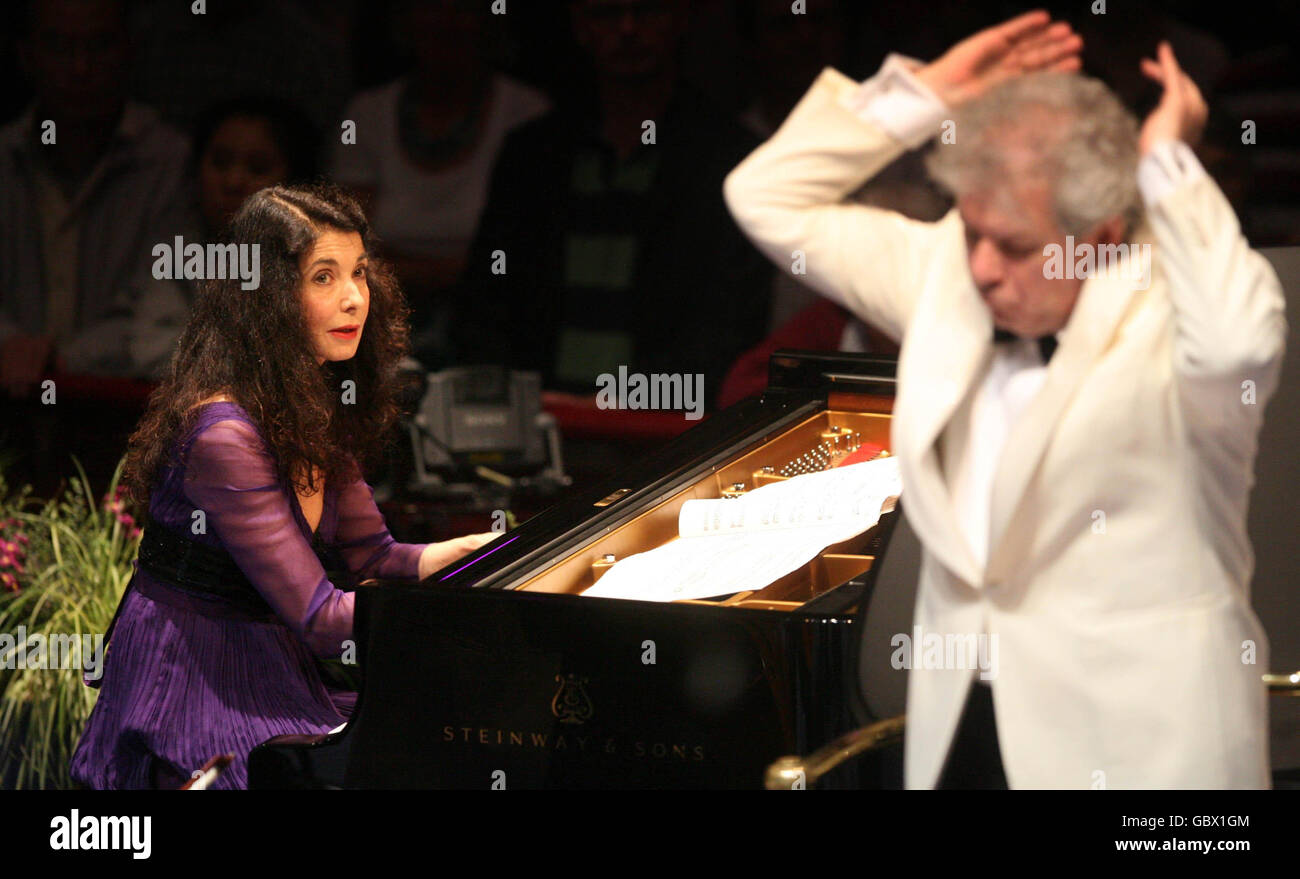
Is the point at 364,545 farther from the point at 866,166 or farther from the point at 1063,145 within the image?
the point at 1063,145

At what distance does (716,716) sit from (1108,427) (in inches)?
27.5

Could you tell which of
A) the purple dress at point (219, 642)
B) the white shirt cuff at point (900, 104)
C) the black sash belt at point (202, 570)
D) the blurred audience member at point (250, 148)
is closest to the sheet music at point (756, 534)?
the purple dress at point (219, 642)

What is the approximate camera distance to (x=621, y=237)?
4.84 m

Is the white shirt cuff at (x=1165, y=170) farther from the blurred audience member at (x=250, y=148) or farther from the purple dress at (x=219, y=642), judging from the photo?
the blurred audience member at (x=250, y=148)

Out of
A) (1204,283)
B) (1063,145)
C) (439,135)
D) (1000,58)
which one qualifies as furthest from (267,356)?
(439,135)

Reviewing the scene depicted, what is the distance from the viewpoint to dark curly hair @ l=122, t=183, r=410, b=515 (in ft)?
8.88

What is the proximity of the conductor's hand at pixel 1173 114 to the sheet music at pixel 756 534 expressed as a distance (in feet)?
3.26

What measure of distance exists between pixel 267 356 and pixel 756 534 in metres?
0.81

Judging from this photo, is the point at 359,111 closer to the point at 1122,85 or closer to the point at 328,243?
the point at 1122,85

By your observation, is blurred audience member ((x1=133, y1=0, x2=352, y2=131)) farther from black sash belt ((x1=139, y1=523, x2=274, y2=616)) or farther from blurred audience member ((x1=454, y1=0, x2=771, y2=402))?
black sash belt ((x1=139, y1=523, x2=274, y2=616))
